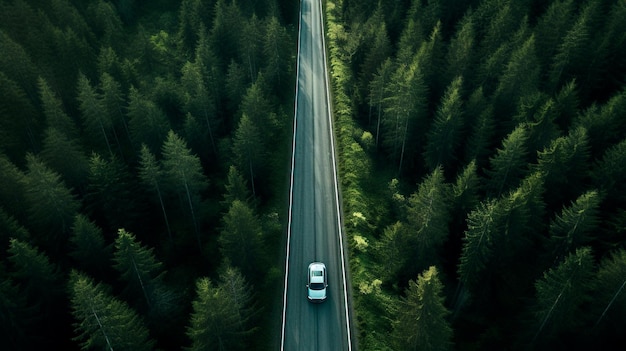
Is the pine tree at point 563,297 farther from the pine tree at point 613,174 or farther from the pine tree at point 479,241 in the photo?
the pine tree at point 613,174

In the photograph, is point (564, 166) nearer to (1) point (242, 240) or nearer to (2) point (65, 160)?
(1) point (242, 240)

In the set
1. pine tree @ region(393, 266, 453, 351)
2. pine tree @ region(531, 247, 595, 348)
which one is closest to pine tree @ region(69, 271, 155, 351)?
pine tree @ region(393, 266, 453, 351)

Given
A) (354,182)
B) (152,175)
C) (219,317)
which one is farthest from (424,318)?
(152,175)

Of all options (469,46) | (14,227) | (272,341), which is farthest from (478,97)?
(14,227)

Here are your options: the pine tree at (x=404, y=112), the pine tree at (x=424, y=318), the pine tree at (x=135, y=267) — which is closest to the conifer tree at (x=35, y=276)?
the pine tree at (x=135, y=267)

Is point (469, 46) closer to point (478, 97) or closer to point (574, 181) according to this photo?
point (478, 97)

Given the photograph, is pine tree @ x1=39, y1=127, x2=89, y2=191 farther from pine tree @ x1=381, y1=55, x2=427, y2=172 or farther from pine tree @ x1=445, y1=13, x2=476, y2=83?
pine tree @ x1=445, y1=13, x2=476, y2=83
